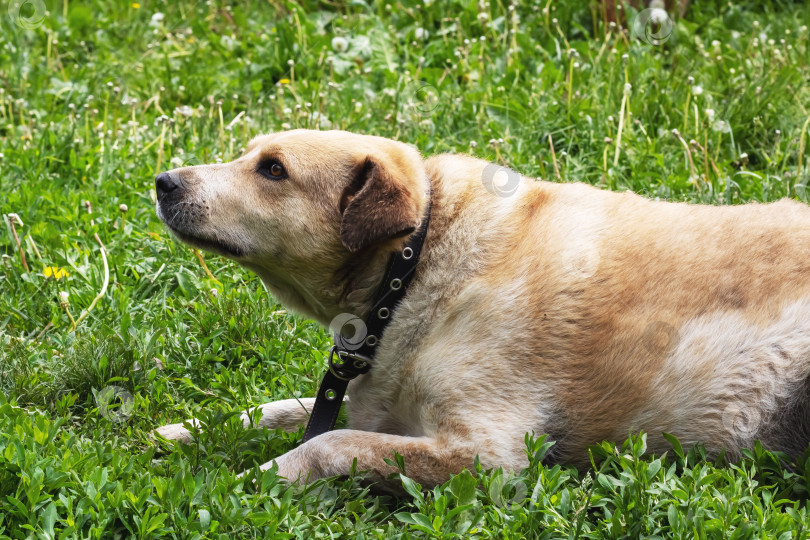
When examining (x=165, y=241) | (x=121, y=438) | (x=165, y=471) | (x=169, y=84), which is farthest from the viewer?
(x=169, y=84)

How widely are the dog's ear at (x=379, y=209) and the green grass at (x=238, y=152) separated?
0.91 meters

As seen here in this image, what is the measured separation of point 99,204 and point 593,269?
11.5 ft

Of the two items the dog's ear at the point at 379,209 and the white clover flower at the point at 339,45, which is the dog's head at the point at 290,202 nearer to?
the dog's ear at the point at 379,209

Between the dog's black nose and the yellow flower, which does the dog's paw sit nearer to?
the dog's black nose

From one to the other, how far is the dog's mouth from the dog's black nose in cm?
7

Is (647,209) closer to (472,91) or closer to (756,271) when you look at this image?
(756,271)

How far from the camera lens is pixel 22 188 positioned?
6.04 m

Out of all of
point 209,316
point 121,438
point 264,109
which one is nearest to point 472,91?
point 264,109

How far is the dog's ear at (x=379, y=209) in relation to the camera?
384cm

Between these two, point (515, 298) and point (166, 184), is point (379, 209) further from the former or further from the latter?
point (166, 184)

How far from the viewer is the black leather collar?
3994 mm

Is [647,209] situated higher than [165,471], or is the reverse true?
[647,209]

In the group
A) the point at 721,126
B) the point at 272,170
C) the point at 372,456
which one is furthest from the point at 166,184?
the point at 721,126

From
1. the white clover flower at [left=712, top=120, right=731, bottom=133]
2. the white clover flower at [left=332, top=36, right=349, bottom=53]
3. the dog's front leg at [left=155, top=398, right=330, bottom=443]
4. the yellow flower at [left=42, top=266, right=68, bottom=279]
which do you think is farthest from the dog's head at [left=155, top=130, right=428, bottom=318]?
the white clover flower at [left=332, top=36, right=349, bottom=53]
